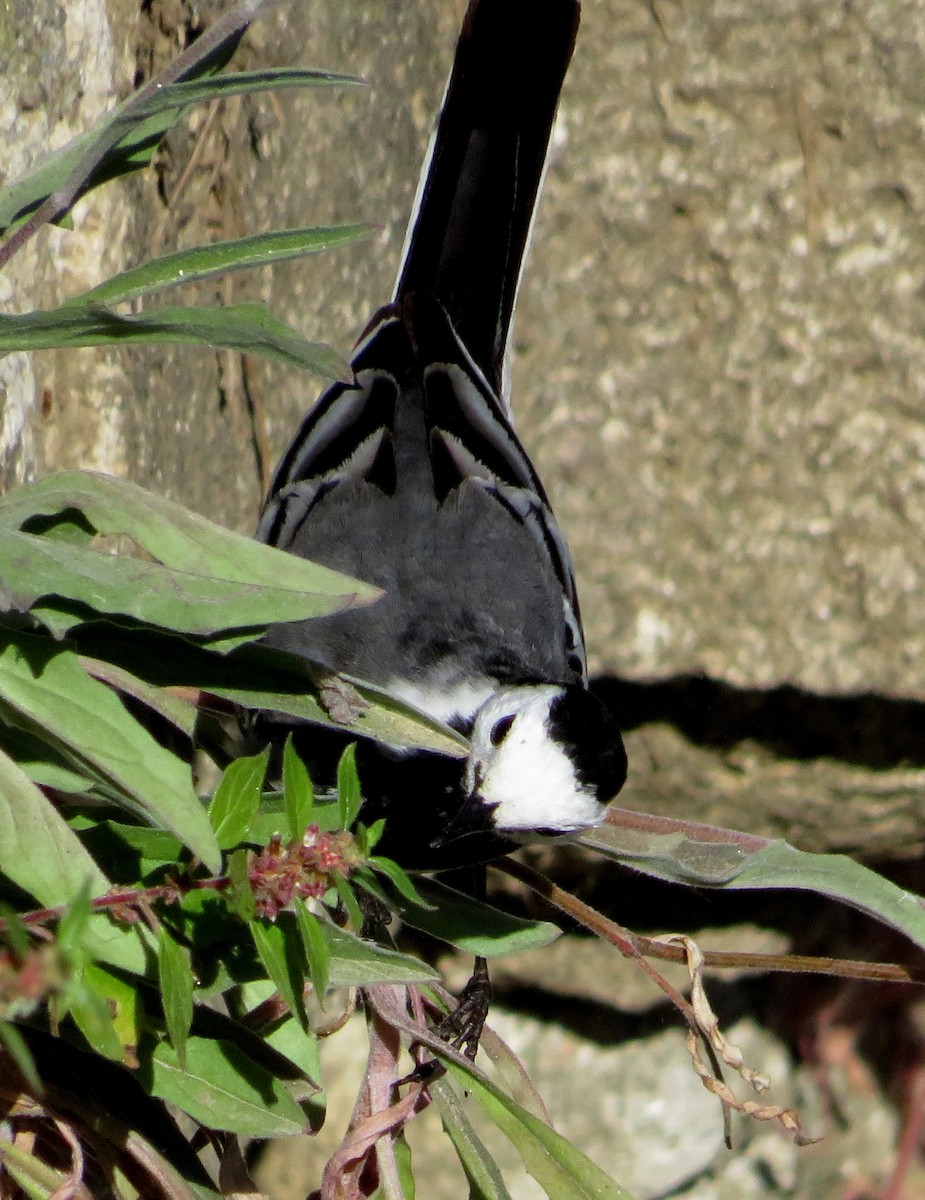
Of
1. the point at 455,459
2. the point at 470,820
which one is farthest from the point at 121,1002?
the point at 455,459

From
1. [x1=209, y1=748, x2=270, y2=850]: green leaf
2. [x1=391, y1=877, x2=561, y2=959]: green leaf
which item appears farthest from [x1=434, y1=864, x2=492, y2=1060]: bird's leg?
[x1=209, y1=748, x2=270, y2=850]: green leaf

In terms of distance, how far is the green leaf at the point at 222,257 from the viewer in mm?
2119

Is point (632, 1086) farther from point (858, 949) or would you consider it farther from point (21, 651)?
point (21, 651)

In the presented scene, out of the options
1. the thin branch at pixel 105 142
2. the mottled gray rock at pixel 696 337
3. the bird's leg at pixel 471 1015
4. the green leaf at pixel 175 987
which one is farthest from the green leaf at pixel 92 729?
the mottled gray rock at pixel 696 337

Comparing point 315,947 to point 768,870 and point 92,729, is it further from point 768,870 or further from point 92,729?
point 768,870

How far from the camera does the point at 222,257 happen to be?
2.12 m

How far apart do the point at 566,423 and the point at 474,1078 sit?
197 centimetres

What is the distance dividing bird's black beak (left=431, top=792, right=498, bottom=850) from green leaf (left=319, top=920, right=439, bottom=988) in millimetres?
606

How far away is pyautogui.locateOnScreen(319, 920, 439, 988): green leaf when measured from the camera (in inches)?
73.5

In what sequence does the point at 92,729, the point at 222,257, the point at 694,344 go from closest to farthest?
the point at 92,729, the point at 222,257, the point at 694,344

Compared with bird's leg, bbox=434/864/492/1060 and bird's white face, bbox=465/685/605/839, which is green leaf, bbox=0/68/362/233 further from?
bird's leg, bbox=434/864/492/1060

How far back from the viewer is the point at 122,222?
3.37 m

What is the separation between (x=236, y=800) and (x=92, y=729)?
0.76 ft

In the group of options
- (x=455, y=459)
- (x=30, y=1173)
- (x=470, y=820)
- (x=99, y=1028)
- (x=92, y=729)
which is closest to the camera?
(x=99, y=1028)
